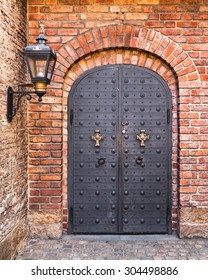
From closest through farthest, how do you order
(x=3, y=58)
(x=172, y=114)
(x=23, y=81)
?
(x=3, y=58) → (x=23, y=81) → (x=172, y=114)

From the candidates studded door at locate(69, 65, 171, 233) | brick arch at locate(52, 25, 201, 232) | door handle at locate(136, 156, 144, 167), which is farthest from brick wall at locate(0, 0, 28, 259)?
door handle at locate(136, 156, 144, 167)

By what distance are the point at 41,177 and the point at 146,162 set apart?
1.30m

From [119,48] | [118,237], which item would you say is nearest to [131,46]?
[119,48]

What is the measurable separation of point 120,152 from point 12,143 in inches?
51.2

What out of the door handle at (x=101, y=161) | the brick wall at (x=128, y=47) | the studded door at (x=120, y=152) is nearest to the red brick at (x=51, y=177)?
the brick wall at (x=128, y=47)

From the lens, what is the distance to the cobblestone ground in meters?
3.23

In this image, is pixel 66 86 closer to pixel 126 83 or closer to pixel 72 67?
pixel 72 67

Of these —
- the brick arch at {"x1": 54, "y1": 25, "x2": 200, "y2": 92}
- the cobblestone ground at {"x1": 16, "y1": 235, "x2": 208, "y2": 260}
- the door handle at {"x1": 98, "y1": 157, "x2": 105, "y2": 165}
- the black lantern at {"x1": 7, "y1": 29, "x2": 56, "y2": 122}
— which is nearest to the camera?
the black lantern at {"x1": 7, "y1": 29, "x2": 56, "y2": 122}

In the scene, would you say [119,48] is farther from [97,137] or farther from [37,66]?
[37,66]

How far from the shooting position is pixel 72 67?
3.75m

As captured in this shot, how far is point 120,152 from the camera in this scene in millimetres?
3762

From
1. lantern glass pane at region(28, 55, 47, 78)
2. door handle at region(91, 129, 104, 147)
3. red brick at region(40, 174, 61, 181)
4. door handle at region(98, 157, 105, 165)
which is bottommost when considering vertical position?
red brick at region(40, 174, 61, 181)

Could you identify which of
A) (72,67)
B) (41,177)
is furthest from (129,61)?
(41,177)

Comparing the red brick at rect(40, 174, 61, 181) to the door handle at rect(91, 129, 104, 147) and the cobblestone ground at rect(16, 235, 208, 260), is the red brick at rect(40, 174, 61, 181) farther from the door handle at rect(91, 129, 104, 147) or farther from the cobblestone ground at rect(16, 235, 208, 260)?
the cobblestone ground at rect(16, 235, 208, 260)
